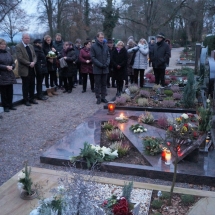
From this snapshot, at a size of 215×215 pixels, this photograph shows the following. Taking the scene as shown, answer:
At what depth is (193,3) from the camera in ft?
82.5

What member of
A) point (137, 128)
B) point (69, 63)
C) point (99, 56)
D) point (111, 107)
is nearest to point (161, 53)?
point (99, 56)

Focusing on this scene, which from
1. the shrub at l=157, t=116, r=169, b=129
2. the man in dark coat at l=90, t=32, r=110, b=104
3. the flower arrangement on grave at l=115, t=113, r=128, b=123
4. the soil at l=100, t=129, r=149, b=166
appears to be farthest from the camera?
the man in dark coat at l=90, t=32, r=110, b=104

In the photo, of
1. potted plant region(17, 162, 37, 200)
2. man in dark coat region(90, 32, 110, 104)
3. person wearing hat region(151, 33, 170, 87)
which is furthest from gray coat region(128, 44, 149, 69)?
potted plant region(17, 162, 37, 200)

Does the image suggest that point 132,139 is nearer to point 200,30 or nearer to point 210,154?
point 210,154

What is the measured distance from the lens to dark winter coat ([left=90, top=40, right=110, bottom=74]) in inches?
300

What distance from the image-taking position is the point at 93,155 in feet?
13.3

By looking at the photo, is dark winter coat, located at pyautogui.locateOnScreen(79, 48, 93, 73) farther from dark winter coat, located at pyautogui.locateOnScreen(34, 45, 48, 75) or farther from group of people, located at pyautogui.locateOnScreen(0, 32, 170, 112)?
dark winter coat, located at pyautogui.locateOnScreen(34, 45, 48, 75)

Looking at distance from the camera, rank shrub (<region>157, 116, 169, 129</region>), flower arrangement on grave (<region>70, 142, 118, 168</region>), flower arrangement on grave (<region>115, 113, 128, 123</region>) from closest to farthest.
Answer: flower arrangement on grave (<region>70, 142, 118, 168</region>) < shrub (<region>157, 116, 169, 129</region>) < flower arrangement on grave (<region>115, 113, 128, 123</region>)

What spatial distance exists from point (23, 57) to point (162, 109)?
3841 mm

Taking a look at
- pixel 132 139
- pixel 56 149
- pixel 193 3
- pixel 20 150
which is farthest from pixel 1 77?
pixel 193 3

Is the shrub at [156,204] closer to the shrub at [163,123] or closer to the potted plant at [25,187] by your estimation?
the potted plant at [25,187]

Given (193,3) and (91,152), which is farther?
(193,3)

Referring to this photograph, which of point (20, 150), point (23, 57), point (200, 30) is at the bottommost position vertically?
point (20, 150)

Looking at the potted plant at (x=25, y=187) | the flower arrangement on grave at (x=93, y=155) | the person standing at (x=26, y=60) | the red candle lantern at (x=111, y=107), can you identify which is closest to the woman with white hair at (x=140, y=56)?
the red candle lantern at (x=111, y=107)
